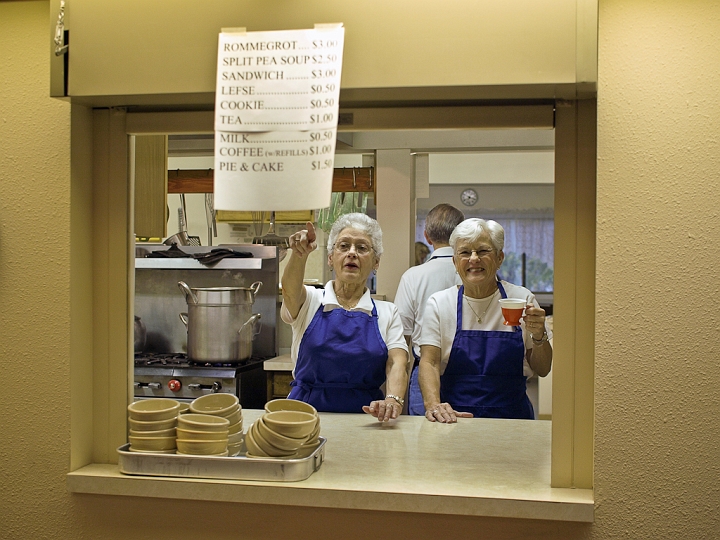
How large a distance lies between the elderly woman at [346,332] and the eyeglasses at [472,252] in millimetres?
390

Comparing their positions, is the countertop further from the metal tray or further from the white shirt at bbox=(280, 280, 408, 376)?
the white shirt at bbox=(280, 280, 408, 376)

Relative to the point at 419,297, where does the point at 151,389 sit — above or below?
below

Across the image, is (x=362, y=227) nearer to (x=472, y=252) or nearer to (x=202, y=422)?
(x=472, y=252)

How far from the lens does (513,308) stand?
2.70 m

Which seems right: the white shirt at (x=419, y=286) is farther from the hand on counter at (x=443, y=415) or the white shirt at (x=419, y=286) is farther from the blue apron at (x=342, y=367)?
the hand on counter at (x=443, y=415)

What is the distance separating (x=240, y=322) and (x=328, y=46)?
3242mm

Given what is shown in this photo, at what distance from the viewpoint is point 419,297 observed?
4.26 metres

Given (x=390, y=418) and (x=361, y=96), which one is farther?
(x=390, y=418)

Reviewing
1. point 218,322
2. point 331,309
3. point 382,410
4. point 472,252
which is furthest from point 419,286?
point 382,410

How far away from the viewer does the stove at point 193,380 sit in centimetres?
443

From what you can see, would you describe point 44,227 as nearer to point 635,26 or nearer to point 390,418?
point 390,418

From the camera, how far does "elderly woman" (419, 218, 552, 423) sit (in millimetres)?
3131

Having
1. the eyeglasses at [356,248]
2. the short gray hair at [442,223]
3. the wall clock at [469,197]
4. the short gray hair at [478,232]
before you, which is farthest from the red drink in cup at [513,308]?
the wall clock at [469,197]

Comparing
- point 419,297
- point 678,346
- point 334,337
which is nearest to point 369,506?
point 678,346
